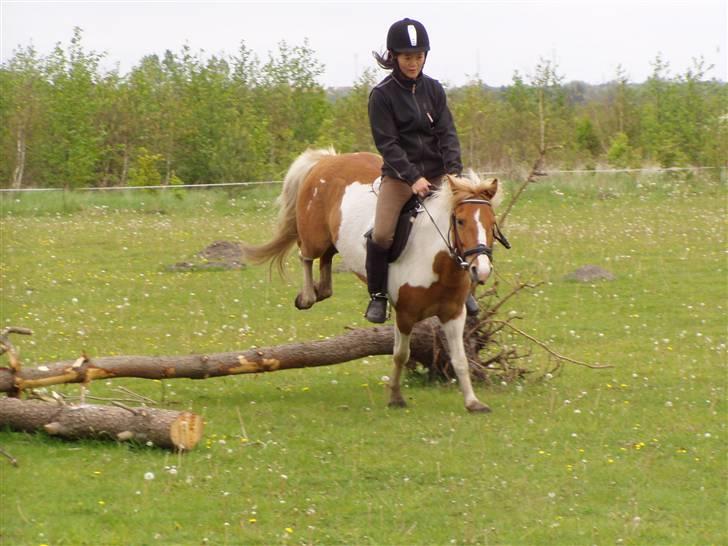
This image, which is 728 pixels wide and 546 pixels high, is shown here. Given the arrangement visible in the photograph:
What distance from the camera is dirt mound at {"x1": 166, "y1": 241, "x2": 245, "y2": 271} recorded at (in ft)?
63.6

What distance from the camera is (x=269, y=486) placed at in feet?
25.9

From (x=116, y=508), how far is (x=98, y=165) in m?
30.1

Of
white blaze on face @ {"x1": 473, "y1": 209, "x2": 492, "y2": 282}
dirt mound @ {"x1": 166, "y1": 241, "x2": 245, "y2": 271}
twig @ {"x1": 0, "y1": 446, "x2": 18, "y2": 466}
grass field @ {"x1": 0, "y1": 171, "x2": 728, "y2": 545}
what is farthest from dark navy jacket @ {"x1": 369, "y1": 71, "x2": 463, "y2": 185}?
dirt mound @ {"x1": 166, "y1": 241, "x2": 245, "y2": 271}

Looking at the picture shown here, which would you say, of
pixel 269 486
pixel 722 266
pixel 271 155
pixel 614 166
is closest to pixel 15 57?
pixel 271 155

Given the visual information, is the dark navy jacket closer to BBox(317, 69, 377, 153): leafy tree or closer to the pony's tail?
the pony's tail

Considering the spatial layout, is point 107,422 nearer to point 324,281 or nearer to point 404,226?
point 404,226

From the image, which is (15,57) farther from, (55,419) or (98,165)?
(55,419)

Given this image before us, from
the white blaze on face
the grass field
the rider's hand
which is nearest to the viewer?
the grass field

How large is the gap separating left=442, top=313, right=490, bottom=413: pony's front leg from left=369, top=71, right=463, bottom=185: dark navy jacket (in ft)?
4.54

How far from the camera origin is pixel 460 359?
991 cm

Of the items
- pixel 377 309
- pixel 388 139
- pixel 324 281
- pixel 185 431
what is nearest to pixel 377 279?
pixel 377 309

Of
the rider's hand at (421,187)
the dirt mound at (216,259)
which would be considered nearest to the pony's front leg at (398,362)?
the rider's hand at (421,187)

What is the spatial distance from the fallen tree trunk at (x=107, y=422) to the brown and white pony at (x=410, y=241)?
235 centimetres

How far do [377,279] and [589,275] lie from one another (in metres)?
8.59
